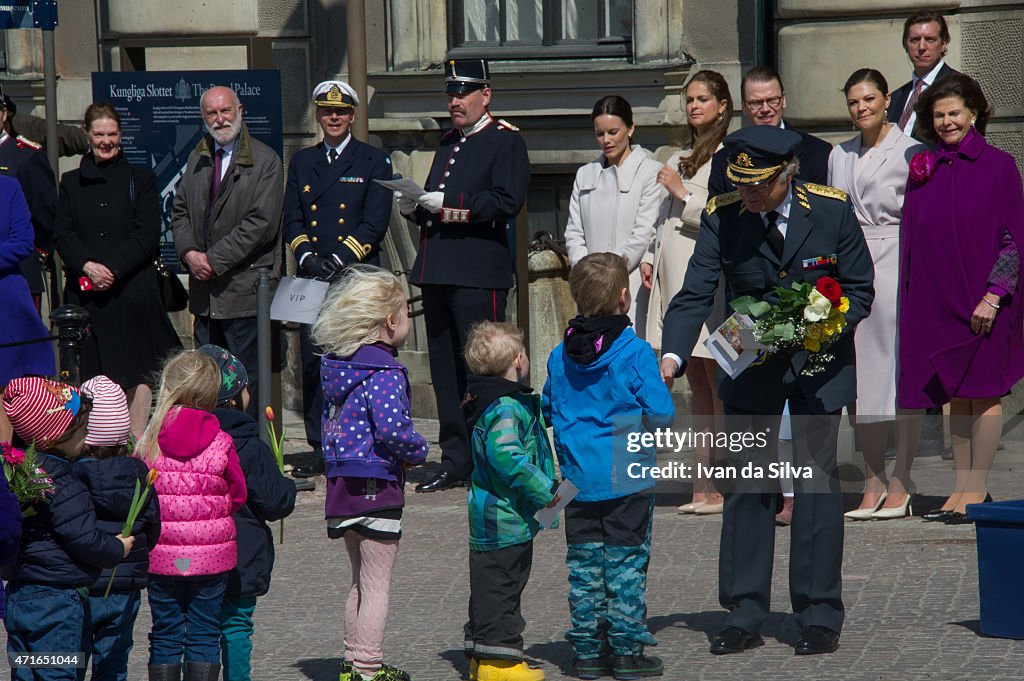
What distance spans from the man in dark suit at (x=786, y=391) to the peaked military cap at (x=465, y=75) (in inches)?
124

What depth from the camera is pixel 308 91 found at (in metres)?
12.7

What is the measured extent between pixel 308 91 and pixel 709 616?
22.8 ft

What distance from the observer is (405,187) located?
921 centimetres

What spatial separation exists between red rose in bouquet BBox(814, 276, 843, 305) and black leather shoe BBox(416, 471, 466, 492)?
3669 millimetres

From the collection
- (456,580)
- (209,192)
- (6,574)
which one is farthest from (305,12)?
(6,574)

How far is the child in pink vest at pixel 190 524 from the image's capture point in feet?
18.3

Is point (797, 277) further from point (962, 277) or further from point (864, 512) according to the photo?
point (864, 512)

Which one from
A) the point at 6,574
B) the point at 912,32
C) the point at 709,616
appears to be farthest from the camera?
the point at 912,32

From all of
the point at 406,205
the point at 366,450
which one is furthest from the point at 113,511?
the point at 406,205

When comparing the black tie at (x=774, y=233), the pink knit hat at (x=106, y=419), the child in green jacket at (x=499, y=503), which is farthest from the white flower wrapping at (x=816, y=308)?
the pink knit hat at (x=106, y=419)

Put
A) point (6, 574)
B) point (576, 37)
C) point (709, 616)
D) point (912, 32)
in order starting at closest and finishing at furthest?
point (6, 574) < point (709, 616) < point (912, 32) < point (576, 37)

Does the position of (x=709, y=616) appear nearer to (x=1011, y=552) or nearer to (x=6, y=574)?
(x=1011, y=552)

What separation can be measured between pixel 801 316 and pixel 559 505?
1.10 meters

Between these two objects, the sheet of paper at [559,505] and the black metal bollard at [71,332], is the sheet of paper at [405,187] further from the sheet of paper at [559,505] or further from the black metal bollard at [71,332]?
the sheet of paper at [559,505]
